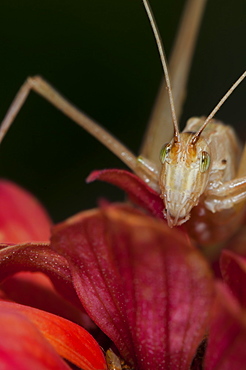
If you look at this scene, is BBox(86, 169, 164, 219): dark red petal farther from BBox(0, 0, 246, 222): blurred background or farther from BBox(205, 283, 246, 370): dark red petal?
BBox(0, 0, 246, 222): blurred background

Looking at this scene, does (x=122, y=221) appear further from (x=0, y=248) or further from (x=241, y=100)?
Answer: (x=241, y=100)

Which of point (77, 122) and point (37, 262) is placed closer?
point (37, 262)

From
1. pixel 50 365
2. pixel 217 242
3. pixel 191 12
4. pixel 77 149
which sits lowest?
pixel 217 242

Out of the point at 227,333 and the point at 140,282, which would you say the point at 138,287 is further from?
the point at 227,333

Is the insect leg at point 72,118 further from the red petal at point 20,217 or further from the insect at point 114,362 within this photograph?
the insect at point 114,362

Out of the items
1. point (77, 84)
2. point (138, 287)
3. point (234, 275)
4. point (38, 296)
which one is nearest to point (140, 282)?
point (138, 287)

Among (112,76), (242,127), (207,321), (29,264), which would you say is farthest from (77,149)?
(207,321)
